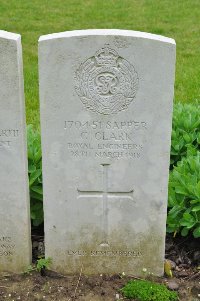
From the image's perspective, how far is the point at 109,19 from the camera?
1231 centimetres

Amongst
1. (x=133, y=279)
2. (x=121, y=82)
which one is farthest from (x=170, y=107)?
(x=133, y=279)

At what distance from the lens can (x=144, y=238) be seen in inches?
156

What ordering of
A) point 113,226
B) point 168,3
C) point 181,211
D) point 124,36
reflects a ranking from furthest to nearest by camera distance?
point 168,3
point 181,211
point 113,226
point 124,36

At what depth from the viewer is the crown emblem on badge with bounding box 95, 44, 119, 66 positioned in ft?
11.1

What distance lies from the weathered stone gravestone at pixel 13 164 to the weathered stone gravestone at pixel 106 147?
150 mm

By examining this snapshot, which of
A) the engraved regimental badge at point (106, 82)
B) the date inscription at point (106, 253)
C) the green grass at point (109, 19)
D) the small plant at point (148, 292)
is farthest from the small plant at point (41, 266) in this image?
the green grass at point (109, 19)

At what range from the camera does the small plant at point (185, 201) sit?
4.06m

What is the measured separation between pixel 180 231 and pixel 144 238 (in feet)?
1.63

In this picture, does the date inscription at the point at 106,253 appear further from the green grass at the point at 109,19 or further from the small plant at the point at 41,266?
the green grass at the point at 109,19

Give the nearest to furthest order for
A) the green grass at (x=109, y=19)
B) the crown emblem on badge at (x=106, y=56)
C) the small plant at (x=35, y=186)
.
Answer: the crown emblem on badge at (x=106, y=56) < the small plant at (x=35, y=186) < the green grass at (x=109, y=19)

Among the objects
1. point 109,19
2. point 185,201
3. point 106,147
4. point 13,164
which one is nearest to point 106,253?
point 185,201

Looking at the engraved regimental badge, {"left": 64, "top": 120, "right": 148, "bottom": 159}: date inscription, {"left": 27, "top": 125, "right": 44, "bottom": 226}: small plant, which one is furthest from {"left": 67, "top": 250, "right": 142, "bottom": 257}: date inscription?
the engraved regimental badge

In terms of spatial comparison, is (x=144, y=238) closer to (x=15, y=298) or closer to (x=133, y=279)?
(x=133, y=279)

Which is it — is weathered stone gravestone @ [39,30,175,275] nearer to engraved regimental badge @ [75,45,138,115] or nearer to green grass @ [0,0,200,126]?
engraved regimental badge @ [75,45,138,115]
